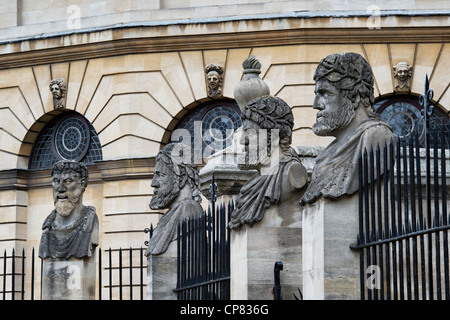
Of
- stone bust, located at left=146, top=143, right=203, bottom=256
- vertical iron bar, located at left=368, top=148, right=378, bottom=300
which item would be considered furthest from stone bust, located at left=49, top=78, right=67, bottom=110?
vertical iron bar, located at left=368, top=148, right=378, bottom=300

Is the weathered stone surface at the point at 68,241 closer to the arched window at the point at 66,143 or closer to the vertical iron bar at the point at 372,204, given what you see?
the vertical iron bar at the point at 372,204

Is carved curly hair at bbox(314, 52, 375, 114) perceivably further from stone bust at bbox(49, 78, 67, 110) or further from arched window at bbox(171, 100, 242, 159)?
stone bust at bbox(49, 78, 67, 110)

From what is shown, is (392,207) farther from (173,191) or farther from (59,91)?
(59,91)

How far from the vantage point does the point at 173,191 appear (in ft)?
49.9

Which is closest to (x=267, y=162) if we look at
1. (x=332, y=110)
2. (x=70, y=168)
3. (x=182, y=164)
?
(x=332, y=110)

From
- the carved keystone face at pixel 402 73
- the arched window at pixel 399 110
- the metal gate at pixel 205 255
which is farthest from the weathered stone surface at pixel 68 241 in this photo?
the arched window at pixel 399 110

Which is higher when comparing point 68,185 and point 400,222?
point 68,185

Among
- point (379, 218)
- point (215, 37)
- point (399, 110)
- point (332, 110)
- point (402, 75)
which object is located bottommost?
point (379, 218)

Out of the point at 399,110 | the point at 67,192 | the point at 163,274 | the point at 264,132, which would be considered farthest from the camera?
the point at 399,110

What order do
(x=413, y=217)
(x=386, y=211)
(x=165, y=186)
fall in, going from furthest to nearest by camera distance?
(x=165, y=186)
(x=386, y=211)
(x=413, y=217)

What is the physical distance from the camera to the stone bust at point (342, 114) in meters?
10.3

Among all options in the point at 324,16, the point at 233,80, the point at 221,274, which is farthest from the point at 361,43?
the point at 221,274

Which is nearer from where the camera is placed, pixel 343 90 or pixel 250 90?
pixel 343 90

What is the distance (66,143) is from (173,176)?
19207 mm
